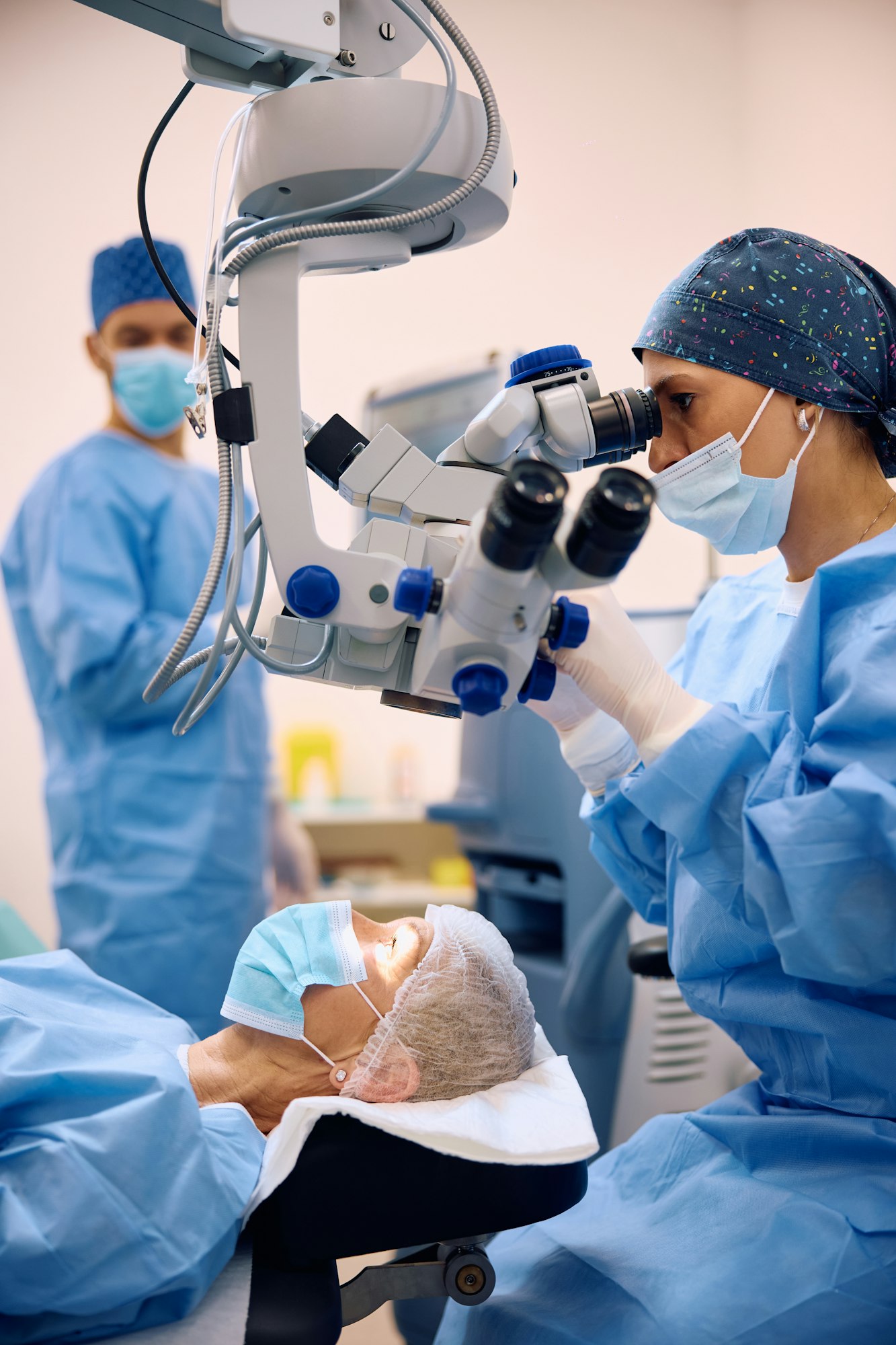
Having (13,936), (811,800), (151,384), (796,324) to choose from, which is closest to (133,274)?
(151,384)

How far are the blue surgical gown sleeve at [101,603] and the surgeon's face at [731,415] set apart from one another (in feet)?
3.41

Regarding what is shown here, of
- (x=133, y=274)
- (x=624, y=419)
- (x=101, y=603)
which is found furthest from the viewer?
(x=133, y=274)

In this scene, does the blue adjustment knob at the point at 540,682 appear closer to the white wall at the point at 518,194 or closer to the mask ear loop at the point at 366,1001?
the mask ear loop at the point at 366,1001

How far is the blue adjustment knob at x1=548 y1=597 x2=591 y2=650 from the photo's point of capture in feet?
3.00

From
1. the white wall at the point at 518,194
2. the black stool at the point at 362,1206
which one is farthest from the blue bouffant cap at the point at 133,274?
the black stool at the point at 362,1206

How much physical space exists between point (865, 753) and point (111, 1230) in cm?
75

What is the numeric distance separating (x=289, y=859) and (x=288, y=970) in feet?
4.86

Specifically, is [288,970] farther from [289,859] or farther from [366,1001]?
[289,859]

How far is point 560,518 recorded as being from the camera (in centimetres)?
79

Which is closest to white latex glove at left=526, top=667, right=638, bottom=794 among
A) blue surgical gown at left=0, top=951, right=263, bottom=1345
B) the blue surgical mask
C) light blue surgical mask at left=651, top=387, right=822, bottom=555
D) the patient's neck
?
light blue surgical mask at left=651, top=387, right=822, bottom=555

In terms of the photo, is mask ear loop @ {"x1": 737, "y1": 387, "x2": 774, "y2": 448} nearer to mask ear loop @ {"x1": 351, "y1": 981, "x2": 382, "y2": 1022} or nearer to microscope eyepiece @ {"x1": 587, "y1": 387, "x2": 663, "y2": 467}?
microscope eyepiece @ {"x1": 587, "y1": 387, "x2": 663, "y2": 467}

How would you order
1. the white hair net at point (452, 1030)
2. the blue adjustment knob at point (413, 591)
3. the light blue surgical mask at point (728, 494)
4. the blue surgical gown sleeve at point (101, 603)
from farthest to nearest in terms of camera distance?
the blue surgical gown sleeve at point (101, 603) < the light blue surgical mask at point (728, 494) < the white hair net at point (452, 1030) < the blue adjustment knob at point (413, 591)

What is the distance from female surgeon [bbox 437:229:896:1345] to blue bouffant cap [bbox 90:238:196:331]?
3.97 feet

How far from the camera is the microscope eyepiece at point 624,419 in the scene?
1011mm
